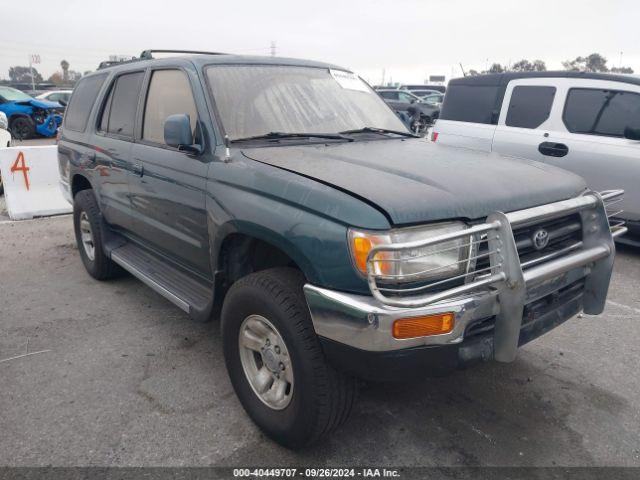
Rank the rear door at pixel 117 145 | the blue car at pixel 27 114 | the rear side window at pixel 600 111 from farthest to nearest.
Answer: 1. the blue car at pixel 27 114
2. the rear side window at pixel 600 111
3. the rear door at pixel 117 145

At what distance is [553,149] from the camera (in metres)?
5.97

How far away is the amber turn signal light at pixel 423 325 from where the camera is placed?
6.54 ft

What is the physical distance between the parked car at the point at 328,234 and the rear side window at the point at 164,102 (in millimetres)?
16

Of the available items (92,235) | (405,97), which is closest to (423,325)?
(92,235)

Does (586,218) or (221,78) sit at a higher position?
(221,78)

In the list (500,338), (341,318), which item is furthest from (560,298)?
(341,318)

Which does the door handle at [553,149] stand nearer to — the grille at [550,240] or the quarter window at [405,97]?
the grille at [550,240]

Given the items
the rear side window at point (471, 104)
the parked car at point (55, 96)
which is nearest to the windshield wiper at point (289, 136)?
the rear side window at point (471, 104)

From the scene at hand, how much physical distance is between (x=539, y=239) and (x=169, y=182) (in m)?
2.18

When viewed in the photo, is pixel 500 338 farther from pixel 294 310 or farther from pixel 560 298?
pixel 294 310

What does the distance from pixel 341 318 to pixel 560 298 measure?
1.24 m

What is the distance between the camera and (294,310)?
2301mm

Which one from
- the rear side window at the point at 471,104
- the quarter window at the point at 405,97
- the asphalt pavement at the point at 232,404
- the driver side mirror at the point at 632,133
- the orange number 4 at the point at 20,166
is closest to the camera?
the asphalt pavement at the point at 232,404

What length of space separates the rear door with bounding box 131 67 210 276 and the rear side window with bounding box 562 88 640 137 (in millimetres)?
4579
